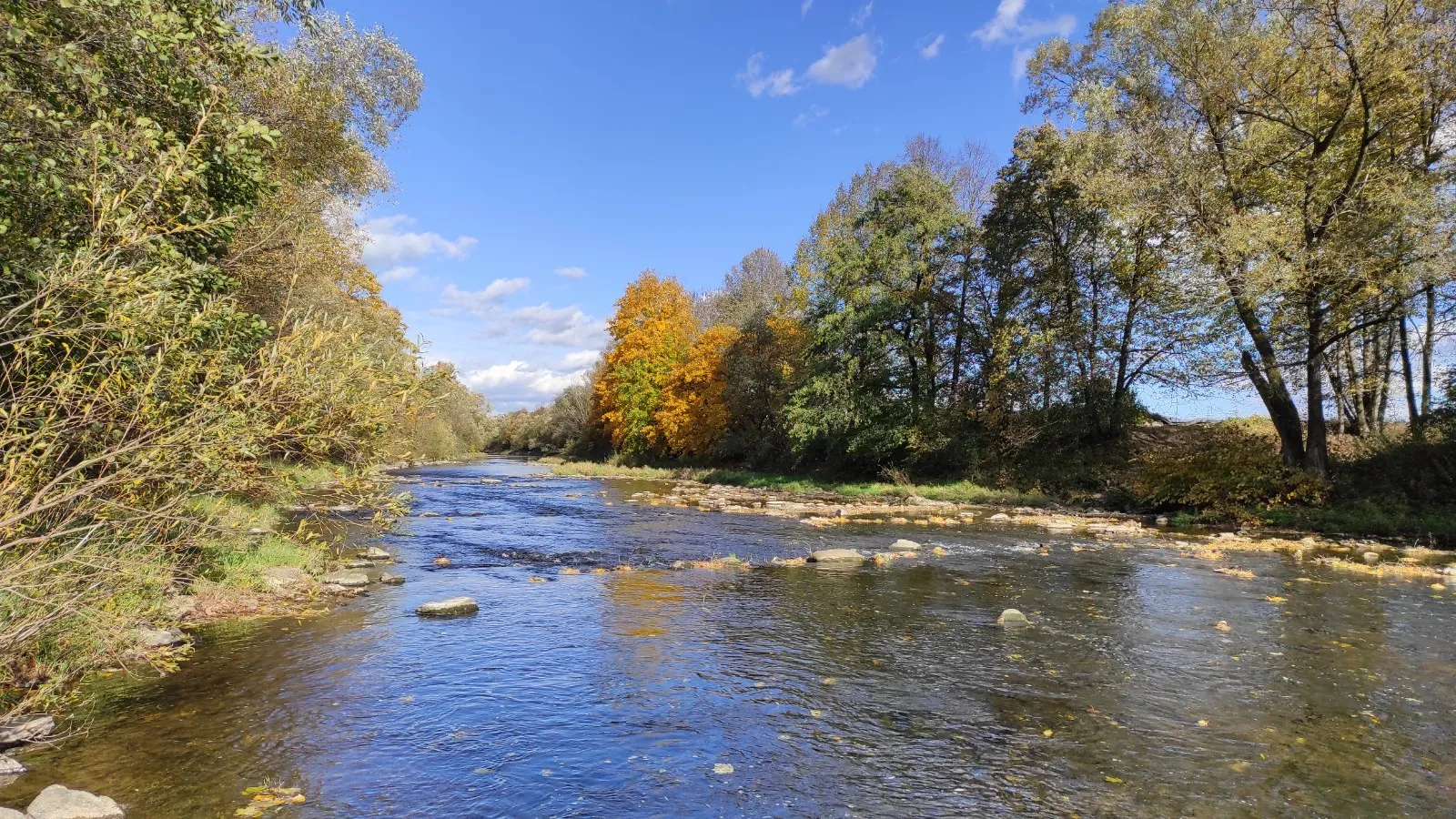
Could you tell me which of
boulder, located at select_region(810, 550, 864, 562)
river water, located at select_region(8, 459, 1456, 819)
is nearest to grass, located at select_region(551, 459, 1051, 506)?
boulder, located at select_region(810, 550, 864, 562)

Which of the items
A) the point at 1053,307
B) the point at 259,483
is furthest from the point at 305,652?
the point at 1053,307

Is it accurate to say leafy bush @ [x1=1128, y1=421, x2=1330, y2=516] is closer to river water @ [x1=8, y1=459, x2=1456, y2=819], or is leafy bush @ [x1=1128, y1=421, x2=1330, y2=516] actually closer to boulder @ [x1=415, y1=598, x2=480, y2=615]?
river water @ [x1=8, y1=459, x2=1456, y2=819]

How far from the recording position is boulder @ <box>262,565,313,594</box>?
1090 centimetres

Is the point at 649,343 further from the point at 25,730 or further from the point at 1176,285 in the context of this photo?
the point at 25,730

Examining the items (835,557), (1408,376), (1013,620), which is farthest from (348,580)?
(1408,376)

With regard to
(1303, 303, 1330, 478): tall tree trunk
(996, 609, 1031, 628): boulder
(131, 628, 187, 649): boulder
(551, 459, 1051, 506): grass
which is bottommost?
(131, 628, 187, 649): boulder

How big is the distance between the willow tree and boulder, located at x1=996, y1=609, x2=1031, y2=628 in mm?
14807

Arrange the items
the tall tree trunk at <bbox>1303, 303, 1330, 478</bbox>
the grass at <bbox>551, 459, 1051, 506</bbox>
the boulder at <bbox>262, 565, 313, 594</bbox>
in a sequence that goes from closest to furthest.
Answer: the boulder at <bbox>262, 565, 313, 594</bbox> < the tall tree trunk at <bbox>1303, 303, 1330, 478</bbox> < the grass at <bbox>551, 459, 1051, 506</bbox>

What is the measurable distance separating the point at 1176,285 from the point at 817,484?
18.6 metres

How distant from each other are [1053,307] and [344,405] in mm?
29822

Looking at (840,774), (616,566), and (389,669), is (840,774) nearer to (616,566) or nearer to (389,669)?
(389,669)

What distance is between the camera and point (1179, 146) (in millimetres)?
21672

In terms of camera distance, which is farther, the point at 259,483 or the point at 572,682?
→ the point at 572,682

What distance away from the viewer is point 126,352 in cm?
505
